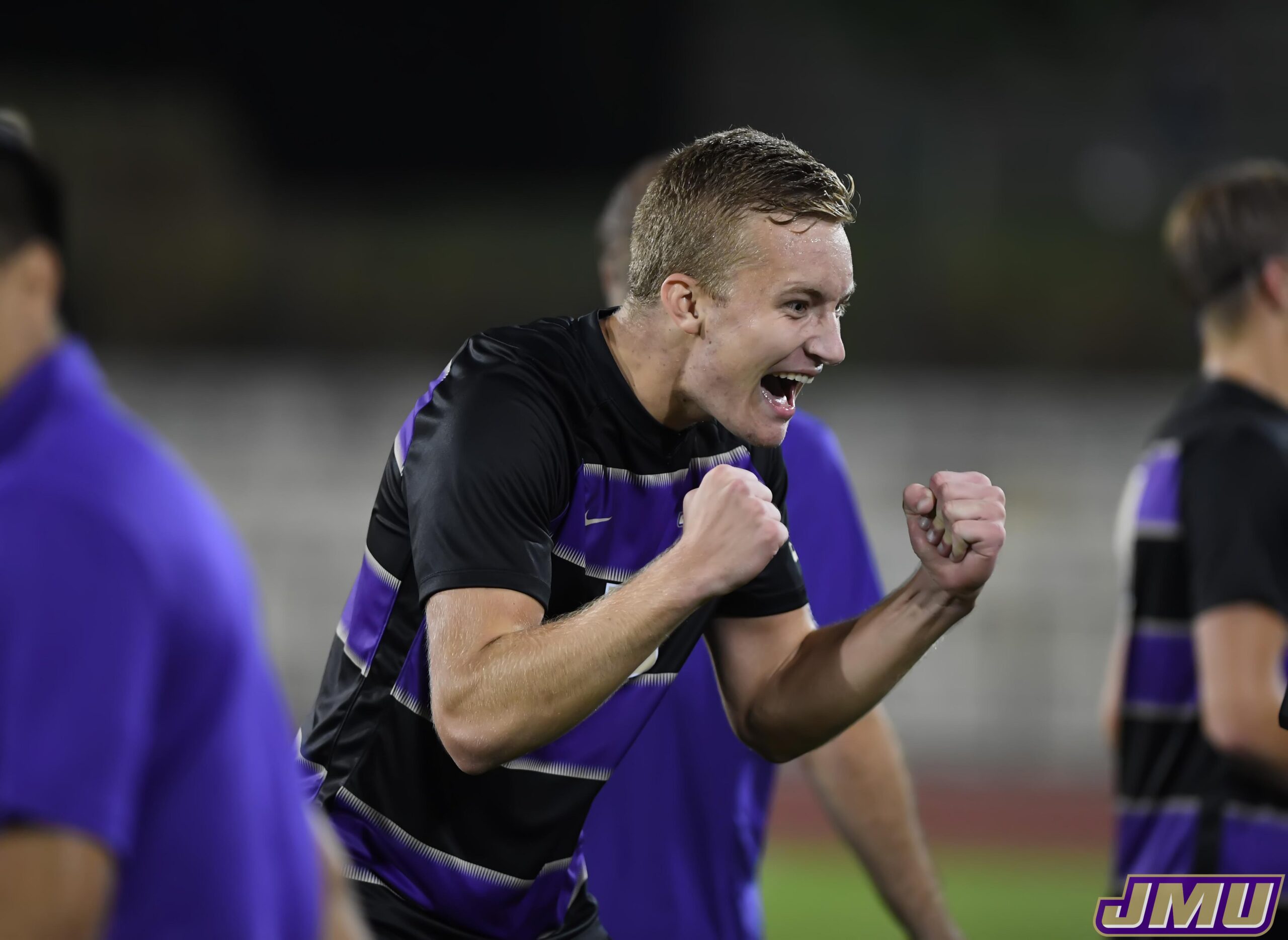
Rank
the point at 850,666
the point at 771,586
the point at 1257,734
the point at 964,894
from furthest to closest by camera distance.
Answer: the point at 964,894 → the point at 1257,734 → the point at 771,586 → the point at 850,666

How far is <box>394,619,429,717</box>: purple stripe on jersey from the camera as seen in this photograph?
272 centimetres

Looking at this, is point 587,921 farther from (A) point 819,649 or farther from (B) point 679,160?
(B) point 679,160

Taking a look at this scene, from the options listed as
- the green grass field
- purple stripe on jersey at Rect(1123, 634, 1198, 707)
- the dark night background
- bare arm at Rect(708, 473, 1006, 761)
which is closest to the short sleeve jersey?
bare arm at Rect(708, 473, 1006, 761)

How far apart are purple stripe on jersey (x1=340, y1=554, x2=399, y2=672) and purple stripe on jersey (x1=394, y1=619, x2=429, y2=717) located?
63mm

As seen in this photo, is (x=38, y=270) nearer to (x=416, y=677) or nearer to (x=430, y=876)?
(x=416, y=677)

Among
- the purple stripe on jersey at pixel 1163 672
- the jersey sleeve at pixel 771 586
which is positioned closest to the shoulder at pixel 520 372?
the jersey sleeve at pixel 771 586

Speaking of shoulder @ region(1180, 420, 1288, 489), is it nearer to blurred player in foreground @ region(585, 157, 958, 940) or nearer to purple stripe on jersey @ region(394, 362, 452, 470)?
blurred player in foreground @ region(585, 157, 958, 940)

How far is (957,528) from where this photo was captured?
278cm

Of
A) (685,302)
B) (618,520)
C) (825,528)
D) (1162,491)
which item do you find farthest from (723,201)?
(1162,491)

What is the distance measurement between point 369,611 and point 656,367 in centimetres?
63

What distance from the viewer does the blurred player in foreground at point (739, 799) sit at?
11.9 feet

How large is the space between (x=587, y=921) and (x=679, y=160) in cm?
137

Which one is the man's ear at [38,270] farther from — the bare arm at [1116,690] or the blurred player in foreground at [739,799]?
the bare arm at [1116,690]

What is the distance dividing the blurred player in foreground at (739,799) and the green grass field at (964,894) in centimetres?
462
